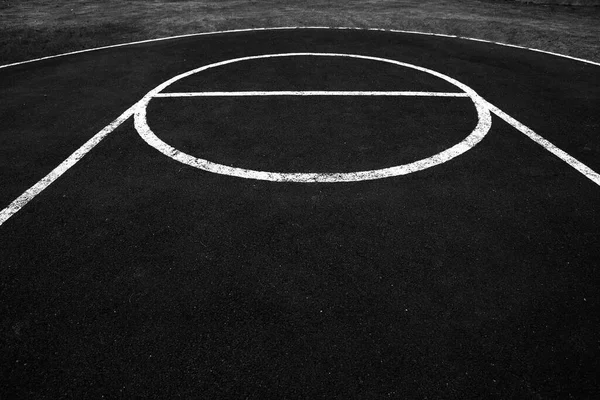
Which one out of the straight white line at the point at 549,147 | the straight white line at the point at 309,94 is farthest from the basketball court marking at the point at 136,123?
the straight white line at the point at 309,94

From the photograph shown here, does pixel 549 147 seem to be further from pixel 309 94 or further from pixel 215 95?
pixel 215 95

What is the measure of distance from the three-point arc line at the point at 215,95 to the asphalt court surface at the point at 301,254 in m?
0.09

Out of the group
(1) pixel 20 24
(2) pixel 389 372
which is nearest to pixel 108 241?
(2) pixel 389 372

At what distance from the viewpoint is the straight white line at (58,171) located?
10.7 ft

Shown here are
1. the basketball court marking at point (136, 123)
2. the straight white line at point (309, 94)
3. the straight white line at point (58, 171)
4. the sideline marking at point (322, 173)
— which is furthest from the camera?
the straight white line at point (309, 94)

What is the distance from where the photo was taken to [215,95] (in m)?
5.38

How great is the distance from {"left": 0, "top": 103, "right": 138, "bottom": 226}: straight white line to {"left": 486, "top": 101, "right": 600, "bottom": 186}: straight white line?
477 cm

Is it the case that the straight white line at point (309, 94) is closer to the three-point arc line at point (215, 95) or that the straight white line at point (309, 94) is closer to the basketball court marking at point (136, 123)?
the three-point arc line at point (215, 95)

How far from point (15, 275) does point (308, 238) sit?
2094 millimetres

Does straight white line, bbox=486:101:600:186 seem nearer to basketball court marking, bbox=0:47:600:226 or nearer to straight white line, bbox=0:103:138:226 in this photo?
basketball court marking, bbox=0:47:600:226

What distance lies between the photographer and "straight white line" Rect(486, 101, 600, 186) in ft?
12.0

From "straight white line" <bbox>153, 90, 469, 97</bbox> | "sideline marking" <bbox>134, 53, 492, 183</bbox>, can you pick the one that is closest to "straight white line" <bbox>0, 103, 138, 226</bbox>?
"sideline marking" <bbox>134, 53, 492, 183</bbox>

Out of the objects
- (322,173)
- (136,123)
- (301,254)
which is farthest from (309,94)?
(301,254)

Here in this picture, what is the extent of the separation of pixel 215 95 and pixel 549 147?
424 centimetres
